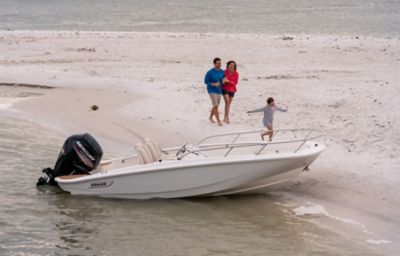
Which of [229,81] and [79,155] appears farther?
[229,81]

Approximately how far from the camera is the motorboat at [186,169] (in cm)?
1173

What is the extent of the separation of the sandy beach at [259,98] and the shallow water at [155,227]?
22.1 inches

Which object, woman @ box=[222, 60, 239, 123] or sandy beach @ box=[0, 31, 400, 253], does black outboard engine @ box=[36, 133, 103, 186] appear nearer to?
sandy beach @ box=[0, 31, 400, 253]

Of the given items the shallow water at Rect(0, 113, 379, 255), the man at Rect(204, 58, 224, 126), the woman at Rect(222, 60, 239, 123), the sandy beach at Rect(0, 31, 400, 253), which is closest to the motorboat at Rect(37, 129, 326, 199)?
the shallow water at Rect(0, 113, 379, 255)

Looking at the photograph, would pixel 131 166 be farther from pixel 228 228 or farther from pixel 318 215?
pixel 318 215

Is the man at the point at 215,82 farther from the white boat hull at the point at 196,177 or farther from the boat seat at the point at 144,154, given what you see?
the white boat hull at the point at 196,177

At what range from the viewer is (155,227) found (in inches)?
444

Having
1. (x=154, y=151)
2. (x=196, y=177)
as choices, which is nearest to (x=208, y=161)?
(x=196, y=177)

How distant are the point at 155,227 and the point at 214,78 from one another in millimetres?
5684

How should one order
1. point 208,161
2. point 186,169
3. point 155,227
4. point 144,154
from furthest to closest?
point 144,154 < point 186,169 < point 208,161 < point 155,227

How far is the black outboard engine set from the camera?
12711 millimetres

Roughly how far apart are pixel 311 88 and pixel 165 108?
14.9ft

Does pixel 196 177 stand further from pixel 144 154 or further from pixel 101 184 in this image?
pixel 101 184

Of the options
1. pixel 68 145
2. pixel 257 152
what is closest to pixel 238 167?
pixel 257 152
